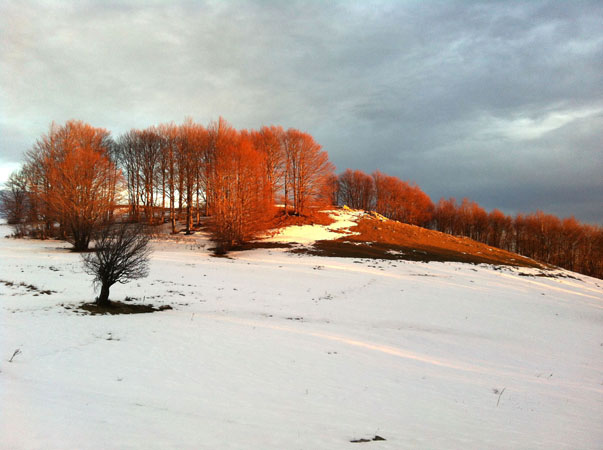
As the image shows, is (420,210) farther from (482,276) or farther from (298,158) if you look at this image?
(482,276)

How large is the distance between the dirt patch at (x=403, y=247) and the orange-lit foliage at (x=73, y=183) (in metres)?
21.2

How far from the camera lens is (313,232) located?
143 ft

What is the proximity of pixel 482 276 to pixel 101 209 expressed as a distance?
37.2m

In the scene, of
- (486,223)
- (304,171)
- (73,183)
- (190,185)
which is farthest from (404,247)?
(486,223)

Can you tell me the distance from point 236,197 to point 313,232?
1364cm

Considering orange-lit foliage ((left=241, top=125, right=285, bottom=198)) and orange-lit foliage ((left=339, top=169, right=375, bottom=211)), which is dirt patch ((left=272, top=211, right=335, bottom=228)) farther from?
orange-lit foliage ((left=339, top=169, right=375, bottom=211))

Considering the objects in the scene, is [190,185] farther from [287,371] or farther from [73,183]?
[287,371]

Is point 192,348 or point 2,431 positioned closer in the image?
point 2,431

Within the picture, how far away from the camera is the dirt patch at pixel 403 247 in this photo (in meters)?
35.1

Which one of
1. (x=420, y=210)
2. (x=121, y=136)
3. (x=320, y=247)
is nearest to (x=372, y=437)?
(x=320, y=247)

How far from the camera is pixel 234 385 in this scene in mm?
6660

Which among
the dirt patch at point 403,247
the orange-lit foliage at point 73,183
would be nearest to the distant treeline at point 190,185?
the orange-lit foliage at point 73,183

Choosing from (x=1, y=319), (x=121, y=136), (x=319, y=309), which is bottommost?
(x=319, y=309)

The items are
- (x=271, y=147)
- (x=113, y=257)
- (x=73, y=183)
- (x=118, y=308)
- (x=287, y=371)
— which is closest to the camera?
(x=287, y=371)
